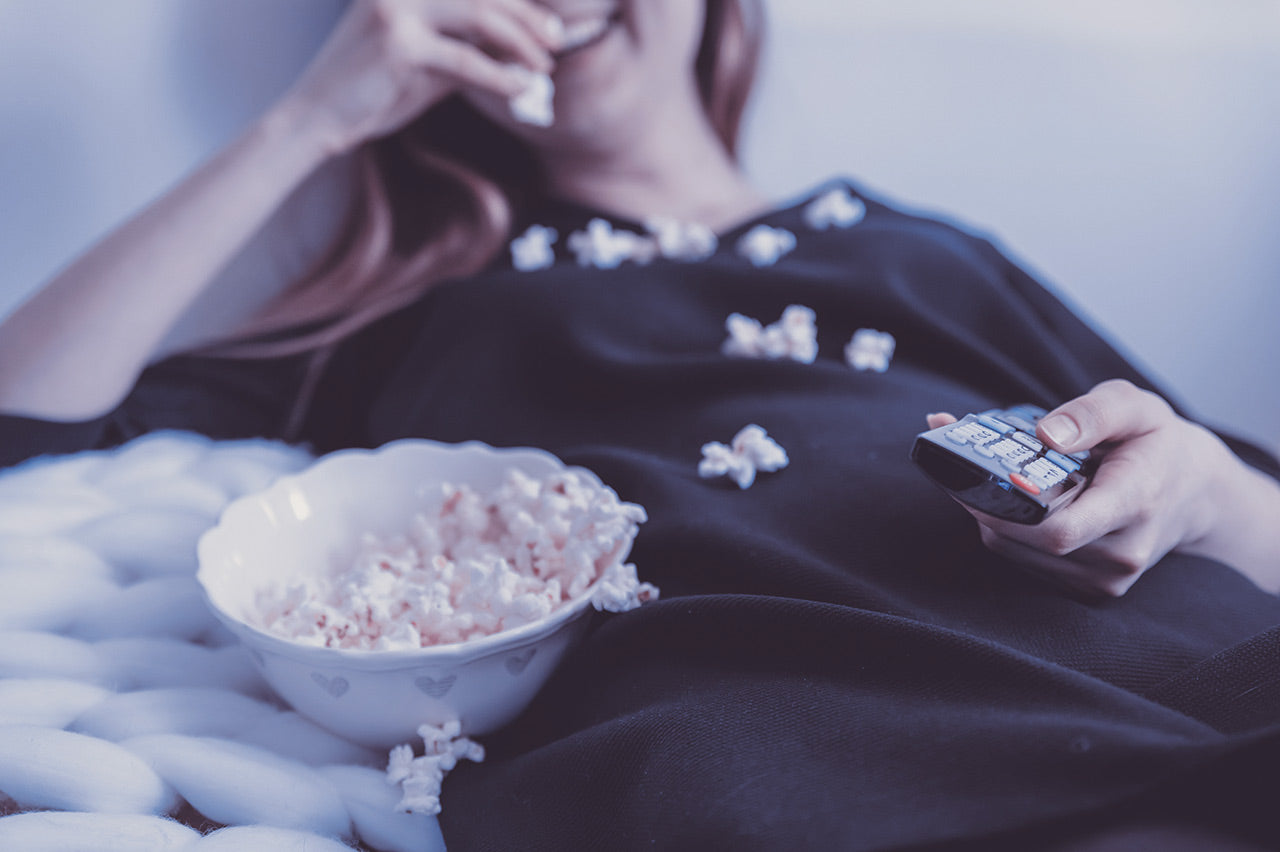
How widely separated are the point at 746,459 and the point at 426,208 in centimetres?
71

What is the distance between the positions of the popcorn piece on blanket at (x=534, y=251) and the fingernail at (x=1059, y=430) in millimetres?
632

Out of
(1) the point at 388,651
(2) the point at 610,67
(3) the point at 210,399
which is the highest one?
(2) the point at 610,67

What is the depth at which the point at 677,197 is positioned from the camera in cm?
122

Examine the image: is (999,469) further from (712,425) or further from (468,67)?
(468,67)

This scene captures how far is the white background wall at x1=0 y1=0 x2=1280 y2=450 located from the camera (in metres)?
1.09

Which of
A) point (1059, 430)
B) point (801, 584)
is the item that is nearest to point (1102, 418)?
point (1059, 430)

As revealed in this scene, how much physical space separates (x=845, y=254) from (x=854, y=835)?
0.69 m

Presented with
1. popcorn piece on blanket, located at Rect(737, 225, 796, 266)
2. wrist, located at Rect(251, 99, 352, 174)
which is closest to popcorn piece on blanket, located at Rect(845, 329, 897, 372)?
popcorn piece on blanket, located at Rect(737, 225, 796, 266)

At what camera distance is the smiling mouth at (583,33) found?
3.44 ft

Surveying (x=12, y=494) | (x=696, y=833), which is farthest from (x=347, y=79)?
(x=696, y=833)

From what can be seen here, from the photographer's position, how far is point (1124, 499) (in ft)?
1.86

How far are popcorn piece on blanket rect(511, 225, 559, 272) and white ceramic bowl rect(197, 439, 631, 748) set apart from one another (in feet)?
1.29

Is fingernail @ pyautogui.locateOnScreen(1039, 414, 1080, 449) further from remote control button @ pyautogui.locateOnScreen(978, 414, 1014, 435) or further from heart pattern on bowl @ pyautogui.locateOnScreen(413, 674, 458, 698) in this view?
heart pattern on bowl @ pyautogui.locateOnScreen(413, 674, 458, 698)

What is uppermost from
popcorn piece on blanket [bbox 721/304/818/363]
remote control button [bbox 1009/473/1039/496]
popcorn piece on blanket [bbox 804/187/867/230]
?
remote control button [bbox 1009/473/1039/496]
